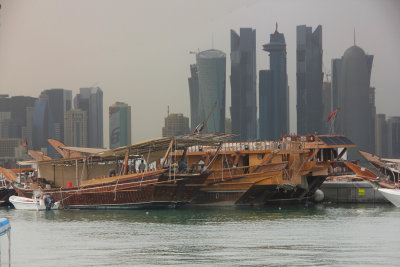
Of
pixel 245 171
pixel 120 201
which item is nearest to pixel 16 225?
pixel 120 201

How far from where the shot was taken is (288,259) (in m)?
25.1

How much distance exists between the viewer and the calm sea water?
83.4 ft

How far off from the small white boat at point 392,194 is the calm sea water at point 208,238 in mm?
1976

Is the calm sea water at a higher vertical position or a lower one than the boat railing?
lower

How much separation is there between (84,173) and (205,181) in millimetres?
8490

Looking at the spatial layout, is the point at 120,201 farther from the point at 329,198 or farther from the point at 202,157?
the point at 329,198

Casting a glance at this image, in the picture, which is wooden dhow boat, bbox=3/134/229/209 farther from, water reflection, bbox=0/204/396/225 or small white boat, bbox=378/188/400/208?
small white boat, bbox=378/188/400/208

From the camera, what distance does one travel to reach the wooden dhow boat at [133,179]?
4112cm

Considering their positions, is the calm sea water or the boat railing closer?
the calm sea water

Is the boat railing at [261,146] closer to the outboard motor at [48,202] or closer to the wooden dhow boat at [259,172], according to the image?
the wooden dhow boat at [259,172]

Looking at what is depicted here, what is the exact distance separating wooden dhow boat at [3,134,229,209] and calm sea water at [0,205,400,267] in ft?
3.42

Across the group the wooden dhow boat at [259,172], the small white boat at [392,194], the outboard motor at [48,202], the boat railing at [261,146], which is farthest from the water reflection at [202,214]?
Answer: the boat railing at [261,146]

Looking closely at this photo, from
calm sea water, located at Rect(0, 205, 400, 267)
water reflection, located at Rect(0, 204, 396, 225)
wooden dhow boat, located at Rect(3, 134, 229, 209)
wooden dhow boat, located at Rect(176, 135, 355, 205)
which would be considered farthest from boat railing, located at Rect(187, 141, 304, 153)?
calm sea water, located at Rect(0, 205, 400, 267)

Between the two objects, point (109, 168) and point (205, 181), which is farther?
point (109, 168)
